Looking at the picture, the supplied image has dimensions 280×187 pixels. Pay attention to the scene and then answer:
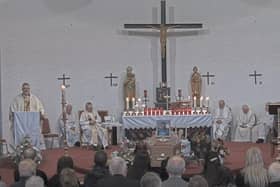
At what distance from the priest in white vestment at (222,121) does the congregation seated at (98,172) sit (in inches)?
340

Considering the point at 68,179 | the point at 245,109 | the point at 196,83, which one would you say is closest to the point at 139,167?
the point at 68,179

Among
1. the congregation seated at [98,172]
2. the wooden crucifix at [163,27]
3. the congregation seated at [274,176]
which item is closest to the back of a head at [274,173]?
the congregation seated at [274,176]

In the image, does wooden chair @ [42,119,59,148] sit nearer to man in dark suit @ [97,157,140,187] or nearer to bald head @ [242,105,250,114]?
bald head @ [242,105,250,114]

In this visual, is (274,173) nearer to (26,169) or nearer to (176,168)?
(176,168)

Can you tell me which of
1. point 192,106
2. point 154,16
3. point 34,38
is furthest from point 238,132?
point 34,38

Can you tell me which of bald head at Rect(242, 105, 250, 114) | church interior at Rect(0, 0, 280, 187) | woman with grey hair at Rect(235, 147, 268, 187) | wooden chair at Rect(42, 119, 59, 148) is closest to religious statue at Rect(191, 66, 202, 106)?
church interior at Rect(0, 0, 280, 187)

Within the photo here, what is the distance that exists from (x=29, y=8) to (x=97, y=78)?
8.20 ft

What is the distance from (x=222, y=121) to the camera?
15.2 meters

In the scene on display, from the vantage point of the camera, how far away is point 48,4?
50.2 ft

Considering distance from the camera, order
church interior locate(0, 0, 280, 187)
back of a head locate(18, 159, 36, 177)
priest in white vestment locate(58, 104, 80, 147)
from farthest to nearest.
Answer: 1. church interior locate(0, 0, 280, 187)
2. priest in white vestment locate(58, 104, 80, 147)
3. back of a head locate(18, 159, 36, 177)

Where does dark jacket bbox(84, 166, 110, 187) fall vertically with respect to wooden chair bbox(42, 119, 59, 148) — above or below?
below

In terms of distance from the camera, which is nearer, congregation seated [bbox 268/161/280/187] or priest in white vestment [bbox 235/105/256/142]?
congregation seated [bbox 268/161/280/187]

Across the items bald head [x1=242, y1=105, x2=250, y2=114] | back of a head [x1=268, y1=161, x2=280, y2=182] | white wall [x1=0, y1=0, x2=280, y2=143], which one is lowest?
back of a head [x1=268, y1=161, x2=280, y2=182]

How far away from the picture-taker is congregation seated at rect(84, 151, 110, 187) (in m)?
6.34
